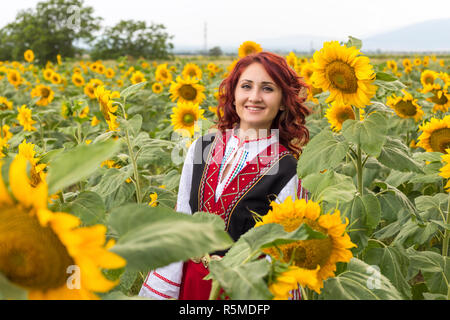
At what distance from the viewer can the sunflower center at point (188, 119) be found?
313cm

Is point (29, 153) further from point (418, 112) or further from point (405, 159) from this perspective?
point (418, 112)

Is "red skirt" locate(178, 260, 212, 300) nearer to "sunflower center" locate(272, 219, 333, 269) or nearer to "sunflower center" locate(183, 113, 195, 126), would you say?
"sunflower center" locate(272, 219, 333, 269)

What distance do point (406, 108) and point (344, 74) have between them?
8.11 feet

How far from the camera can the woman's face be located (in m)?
1.89

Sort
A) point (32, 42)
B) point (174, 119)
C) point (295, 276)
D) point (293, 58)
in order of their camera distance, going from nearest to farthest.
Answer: point (295, 276) → point (174, 119) → point (293, 58) → point (32, 42)

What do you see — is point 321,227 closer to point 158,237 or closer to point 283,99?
point 158,237

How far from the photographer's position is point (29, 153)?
1241mm

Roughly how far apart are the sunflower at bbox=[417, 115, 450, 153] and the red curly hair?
2.45 feet

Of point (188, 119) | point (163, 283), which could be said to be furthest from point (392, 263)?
point (188, 119)

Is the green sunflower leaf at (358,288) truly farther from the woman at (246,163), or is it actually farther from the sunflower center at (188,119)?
the sunflower center at (188,119)

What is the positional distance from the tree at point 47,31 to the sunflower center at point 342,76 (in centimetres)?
1651

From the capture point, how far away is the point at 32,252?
1.77 ft

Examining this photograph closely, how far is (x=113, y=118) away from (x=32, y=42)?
1839cm
